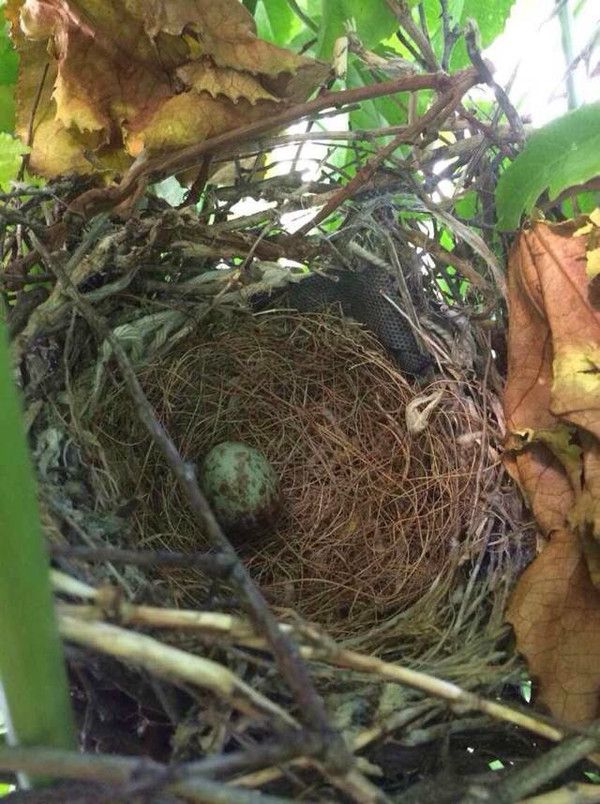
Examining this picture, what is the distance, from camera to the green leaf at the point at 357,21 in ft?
2.97

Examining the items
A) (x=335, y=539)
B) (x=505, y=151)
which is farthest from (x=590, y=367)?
(x=335, y=539)

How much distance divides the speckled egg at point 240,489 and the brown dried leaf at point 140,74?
0.41m

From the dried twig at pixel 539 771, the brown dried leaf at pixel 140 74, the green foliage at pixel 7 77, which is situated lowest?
the dried twig at pixel 539 771

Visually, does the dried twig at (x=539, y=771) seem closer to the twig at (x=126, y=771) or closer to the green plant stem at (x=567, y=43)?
the twig at (x=126, y=771)

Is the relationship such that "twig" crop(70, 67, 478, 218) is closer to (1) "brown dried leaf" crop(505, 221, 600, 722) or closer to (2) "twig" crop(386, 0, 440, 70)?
(2) "twig" crop(386, 0, 440, 70)

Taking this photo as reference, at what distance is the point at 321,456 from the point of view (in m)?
1.16

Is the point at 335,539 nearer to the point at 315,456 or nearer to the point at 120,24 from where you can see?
the point at 315,456

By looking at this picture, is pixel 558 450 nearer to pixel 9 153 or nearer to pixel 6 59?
pixel 9 153

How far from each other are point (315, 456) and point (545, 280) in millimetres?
452

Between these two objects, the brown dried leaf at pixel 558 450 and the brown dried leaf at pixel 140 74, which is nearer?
the brown dried leaf at pixel 558 450

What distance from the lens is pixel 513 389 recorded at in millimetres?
874

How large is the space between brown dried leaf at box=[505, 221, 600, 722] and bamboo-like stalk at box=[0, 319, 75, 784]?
0.44 meters

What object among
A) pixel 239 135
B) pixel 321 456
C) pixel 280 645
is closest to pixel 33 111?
pixel 239 135

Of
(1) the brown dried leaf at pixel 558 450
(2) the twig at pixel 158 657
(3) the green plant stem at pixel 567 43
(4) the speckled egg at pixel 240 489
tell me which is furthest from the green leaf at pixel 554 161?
(2) the twig at pixel 158 657
